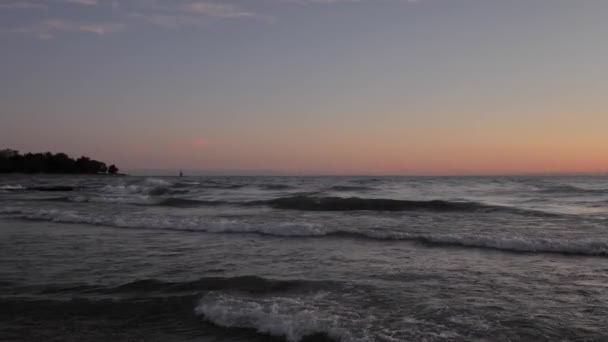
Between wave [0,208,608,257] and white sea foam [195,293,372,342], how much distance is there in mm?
5260

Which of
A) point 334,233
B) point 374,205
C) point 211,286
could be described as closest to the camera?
point 211,286

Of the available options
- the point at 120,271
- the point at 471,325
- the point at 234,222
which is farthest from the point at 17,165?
the point at 471,325

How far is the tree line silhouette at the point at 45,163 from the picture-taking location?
71.1m

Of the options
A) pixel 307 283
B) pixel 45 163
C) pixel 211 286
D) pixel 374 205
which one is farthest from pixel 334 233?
pixel 45 163

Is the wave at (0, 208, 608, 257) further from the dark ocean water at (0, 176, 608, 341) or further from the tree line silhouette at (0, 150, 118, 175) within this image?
the tree line silhouette at (0, 150, 118, 175)

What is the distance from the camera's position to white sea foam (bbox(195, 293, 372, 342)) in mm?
4465

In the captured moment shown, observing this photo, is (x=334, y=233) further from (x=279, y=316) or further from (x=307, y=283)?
(x=279, y=316)

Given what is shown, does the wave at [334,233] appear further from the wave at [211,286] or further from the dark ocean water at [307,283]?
the wave at [211,286]

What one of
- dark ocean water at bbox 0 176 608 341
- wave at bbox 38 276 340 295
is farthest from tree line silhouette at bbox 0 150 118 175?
wave at bbox 38 276 340 295

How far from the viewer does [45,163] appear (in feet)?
239

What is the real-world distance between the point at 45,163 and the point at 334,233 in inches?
2915

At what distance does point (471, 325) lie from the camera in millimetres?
4586

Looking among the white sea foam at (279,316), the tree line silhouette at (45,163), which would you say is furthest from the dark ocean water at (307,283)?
the tree line silhouette at (45,163)

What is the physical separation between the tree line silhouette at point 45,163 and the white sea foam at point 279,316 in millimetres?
77866
